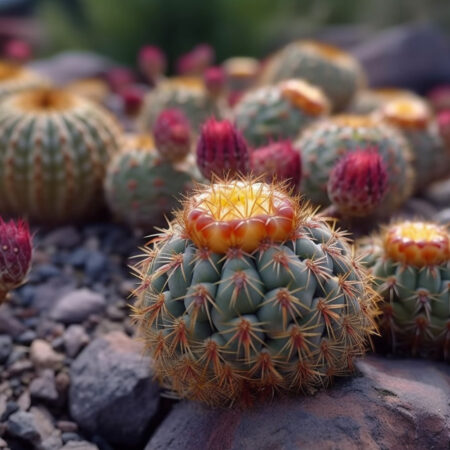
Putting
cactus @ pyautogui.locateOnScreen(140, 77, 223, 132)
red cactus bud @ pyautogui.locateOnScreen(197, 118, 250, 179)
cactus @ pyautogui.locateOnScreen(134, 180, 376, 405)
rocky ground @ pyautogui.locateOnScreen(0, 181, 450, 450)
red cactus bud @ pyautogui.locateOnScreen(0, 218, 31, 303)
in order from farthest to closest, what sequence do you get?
1. cactus @ pyautogui.locateOnScreen(140, 77, 223, 132)
2. red cactus bud @ pyautogui.locateOnScreen(197, 118, 250, 179)
3. red cactus bud @ pyautogui.locateOnScreen(0, 218, 31, 303)
4. rocky ground @ pyautogui.locateOnScreen(0, 181, 450, 450)
5. cactus @ pyautogui.locateOnScreen(134, 180, 376, 405)

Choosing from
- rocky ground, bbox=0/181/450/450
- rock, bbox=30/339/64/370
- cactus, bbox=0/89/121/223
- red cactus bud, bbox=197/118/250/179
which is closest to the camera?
rocky ground, bbox=0/181/450/450

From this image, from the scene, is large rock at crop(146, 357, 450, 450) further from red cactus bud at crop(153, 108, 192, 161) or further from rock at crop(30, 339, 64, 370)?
red cactus bud at crop(153, 108, 192, 161)

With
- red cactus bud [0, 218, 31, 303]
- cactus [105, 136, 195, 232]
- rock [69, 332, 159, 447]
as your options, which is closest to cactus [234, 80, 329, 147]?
Result: cactus [105, 136, 195, 232]

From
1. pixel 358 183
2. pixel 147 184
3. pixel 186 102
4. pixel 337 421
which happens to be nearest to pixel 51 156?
pixel 147 184

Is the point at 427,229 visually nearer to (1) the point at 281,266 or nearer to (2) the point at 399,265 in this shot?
(2) the point at 399,265

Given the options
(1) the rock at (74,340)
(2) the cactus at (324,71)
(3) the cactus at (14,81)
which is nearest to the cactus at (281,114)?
(2) the cactus at (324,71)

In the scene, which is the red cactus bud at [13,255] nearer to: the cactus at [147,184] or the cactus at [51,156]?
the cactus at [147,184]
